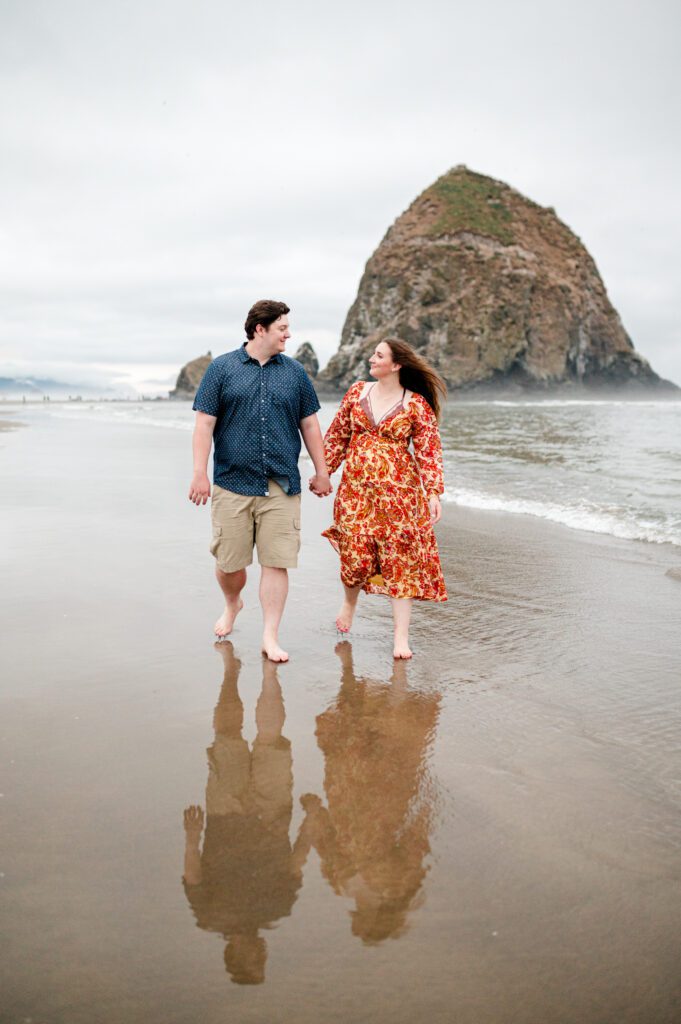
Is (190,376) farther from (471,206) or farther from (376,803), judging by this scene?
(376,803)

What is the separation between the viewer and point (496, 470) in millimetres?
13055

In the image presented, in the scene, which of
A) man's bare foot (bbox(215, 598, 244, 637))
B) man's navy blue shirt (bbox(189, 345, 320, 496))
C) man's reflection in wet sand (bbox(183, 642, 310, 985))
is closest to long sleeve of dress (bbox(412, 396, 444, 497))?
man's navy blue shirt (bbox(189, 345, 320, 496))

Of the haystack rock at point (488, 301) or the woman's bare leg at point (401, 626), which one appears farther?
the haystack rock at point (488, 301)

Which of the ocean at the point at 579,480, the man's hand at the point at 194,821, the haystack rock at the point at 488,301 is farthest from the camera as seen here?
the haystack rock at the point at 488,301

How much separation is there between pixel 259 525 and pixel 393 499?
2.57 feet

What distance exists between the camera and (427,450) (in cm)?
419

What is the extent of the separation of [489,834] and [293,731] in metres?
0.99

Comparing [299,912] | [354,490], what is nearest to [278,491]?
[354,490]

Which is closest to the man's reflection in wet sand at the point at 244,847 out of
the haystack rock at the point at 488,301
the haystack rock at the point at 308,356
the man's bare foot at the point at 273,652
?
the man's bare foot at the point at 273,652

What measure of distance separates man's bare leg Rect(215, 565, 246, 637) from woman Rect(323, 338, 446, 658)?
64 centimetres

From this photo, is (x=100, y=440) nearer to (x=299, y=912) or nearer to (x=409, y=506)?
(x=409, y=506)

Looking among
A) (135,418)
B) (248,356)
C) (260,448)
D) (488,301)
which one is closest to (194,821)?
(260,448)

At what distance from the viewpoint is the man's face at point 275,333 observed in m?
3.74

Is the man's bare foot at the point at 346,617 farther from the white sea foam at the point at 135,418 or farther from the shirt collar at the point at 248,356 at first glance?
the white sea foam at the point at 135,418
